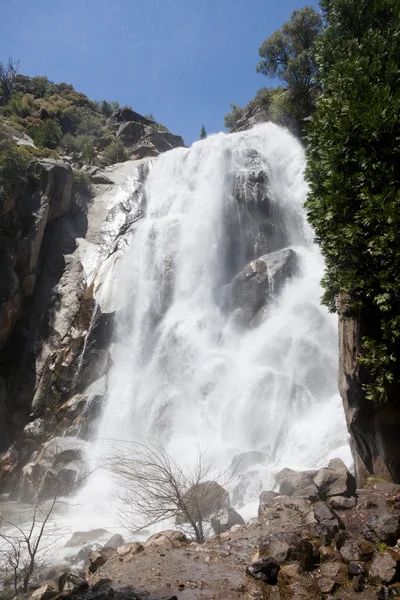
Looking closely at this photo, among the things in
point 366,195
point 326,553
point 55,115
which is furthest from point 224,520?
point 55,115

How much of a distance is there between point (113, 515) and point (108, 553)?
202 inches

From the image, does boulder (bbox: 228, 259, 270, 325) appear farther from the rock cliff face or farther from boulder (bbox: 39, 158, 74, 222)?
boulder (bbox: 39, 158, 74, 222)

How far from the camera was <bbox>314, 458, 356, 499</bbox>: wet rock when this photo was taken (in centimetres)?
853

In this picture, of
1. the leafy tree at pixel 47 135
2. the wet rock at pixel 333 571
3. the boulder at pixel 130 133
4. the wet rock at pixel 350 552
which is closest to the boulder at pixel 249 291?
the wet rock at pixel 350 552

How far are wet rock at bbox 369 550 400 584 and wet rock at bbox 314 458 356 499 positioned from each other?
299cm

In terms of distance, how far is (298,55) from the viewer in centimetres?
3031

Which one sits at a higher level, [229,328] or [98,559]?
[229,328]

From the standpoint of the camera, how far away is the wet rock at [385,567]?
209 inches

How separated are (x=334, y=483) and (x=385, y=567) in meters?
3.42

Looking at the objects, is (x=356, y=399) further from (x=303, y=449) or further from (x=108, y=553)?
(x=108, y=553)

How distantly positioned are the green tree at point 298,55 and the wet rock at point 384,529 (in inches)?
1145

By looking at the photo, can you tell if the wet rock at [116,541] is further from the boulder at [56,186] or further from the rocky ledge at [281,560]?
the boulder at [56,186]

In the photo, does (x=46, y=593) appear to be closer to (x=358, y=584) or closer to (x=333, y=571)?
(x=333, y=571)

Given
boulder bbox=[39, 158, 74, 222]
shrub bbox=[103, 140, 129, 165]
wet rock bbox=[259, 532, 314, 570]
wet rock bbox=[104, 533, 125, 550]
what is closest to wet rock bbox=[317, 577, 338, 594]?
wet rock bbox=[259, 532, 314, 570]
